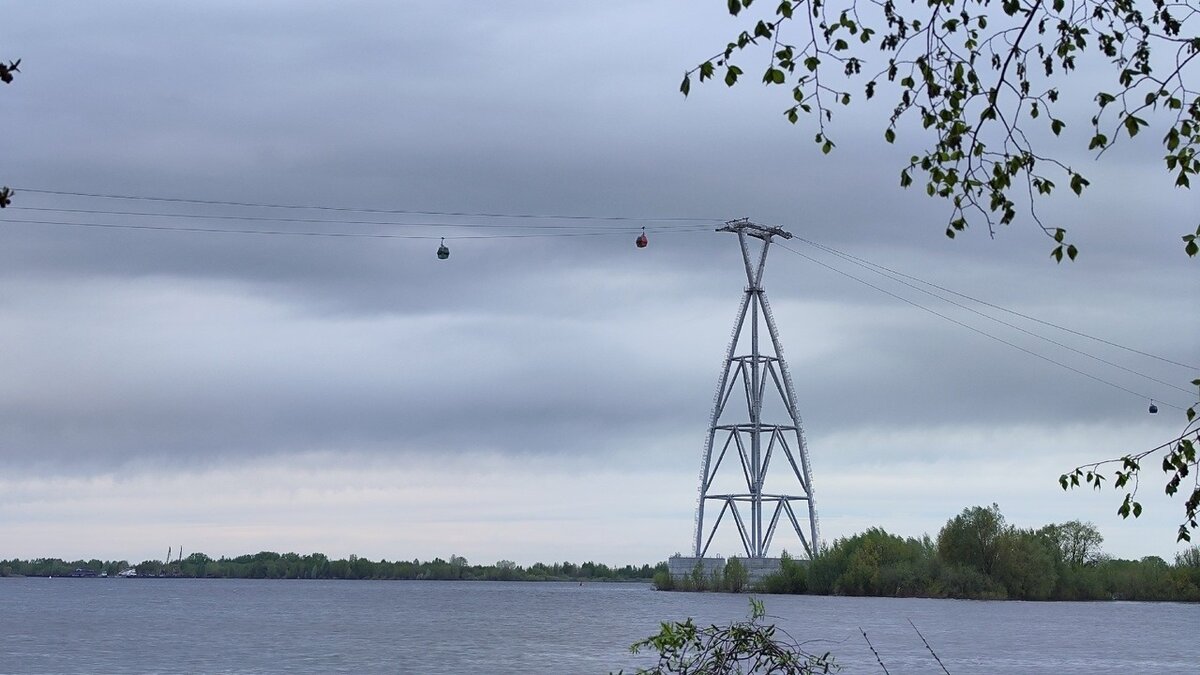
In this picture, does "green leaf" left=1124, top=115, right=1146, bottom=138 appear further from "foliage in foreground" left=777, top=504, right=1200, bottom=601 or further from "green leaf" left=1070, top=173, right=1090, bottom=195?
"foliage in foreground" left=777, top=504, right=1200, bottom=601

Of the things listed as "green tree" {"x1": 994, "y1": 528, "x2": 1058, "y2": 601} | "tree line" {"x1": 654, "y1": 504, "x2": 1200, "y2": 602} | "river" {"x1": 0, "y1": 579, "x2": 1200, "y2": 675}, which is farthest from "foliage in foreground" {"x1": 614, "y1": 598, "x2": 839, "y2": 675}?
"green tree" {"x1": 994, "y1": 528, "x2": 1058, "y2": 601}

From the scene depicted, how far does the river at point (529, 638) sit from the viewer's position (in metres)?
53.2

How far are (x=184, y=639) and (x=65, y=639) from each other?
5.47 meters

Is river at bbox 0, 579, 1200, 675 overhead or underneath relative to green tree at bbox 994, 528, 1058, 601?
underneath

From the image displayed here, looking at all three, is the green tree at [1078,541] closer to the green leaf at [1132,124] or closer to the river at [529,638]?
the river at [529,638]

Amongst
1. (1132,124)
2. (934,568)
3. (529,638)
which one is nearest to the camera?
(1132,124)

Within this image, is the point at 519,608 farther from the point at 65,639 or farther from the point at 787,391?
the point at 65,639

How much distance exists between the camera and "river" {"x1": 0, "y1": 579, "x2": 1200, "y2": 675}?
53156 millimetres

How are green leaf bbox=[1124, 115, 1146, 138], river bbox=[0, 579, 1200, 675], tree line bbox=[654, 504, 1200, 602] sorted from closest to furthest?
green leaf bbox=[1124, 115, 1146, 138], river bbox=[0, 579, 1200, 675], tree line bbox=[654, 504, 1200, 602]

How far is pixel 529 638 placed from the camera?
233ft

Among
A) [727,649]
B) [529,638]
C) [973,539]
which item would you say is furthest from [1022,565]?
[727,649]


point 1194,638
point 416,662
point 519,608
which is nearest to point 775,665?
point 416,662

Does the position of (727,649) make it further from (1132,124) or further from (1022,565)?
(1022,565)

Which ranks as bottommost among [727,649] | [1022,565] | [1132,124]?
[727,649]
